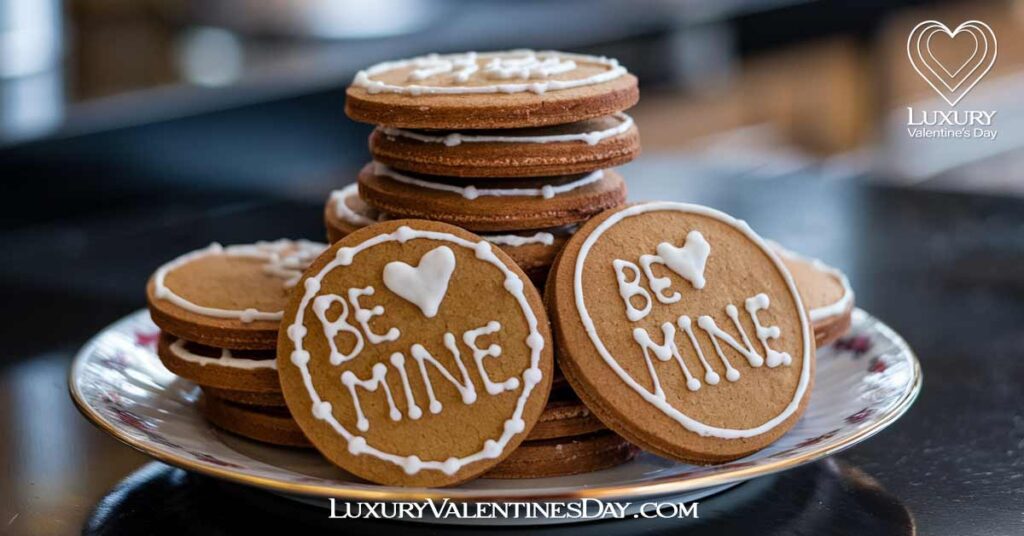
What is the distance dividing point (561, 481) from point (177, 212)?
1166mm

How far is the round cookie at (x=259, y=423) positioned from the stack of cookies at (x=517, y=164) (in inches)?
6.5

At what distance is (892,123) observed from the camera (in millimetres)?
3625

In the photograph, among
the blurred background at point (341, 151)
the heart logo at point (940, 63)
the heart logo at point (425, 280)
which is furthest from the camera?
the heart logo at point (940, 63)

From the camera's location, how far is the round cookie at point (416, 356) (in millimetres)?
902

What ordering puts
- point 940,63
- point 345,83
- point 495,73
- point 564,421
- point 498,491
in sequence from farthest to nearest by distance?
point 940,63, point 345,83, point 495,73, point 564,421, point 498,491

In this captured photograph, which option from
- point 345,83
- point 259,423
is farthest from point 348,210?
point 345,83

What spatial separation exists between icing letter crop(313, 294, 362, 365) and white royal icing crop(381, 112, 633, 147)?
157mm

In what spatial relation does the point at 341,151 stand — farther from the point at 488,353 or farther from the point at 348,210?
the point at 488,353

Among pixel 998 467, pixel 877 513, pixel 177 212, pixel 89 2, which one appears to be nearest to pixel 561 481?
pixel 877 513

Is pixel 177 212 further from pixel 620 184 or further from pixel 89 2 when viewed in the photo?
pixel 89 2

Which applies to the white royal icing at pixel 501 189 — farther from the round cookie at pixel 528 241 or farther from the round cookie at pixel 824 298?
the round cookie at pixel 824 298

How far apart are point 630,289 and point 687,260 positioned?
0.20 ft

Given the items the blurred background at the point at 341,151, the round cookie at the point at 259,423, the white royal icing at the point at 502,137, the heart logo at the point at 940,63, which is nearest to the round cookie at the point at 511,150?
the white royal icing at the point at 502,137
